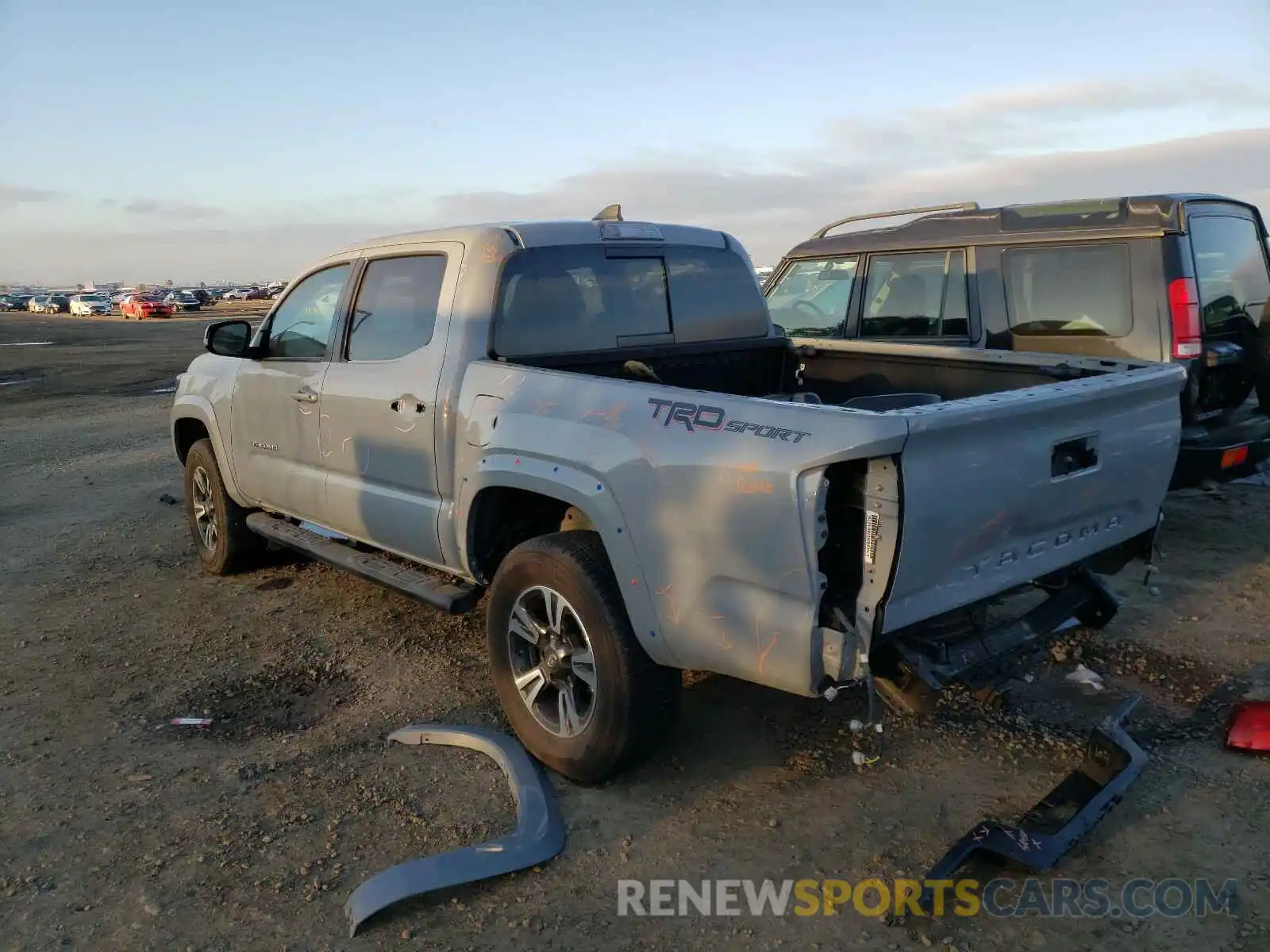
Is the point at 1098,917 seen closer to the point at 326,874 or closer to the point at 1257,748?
the point at 1257,748

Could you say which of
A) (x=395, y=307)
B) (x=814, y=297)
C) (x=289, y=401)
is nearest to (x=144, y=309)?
(x=814, y=297)

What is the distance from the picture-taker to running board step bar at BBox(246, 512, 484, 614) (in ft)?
13.0

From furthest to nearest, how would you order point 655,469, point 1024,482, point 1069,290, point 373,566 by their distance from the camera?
point 1069,290 → point 373,566 → point 655,469 → point 1024,482

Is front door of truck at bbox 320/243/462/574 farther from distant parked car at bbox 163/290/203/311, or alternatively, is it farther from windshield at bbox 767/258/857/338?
distant parked car at bbox 163/290/203/311

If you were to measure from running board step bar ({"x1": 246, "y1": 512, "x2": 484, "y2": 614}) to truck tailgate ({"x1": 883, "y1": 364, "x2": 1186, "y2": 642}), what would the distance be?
1988 mm

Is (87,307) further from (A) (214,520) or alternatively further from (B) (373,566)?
(B) (373,566)

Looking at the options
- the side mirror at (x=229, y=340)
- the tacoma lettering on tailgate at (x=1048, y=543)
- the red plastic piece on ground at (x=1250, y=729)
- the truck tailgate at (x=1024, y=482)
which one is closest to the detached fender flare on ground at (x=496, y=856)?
the truck tailgate at (x=1024, y=482)

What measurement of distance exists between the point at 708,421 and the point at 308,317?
2.99 meters

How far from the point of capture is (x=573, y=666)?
11.1 ft

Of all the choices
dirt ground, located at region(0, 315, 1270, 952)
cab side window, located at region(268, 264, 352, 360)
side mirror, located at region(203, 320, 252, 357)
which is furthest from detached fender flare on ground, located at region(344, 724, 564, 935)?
side mirror, located at region(203, 320, 252, 357)

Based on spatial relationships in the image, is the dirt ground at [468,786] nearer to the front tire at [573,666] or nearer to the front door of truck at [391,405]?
the front tire at [573,666]

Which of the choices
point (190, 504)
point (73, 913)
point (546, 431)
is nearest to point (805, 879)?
point (546, 431)

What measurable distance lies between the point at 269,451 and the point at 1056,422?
4027 millimetres

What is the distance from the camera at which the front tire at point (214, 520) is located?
5.79 meters
